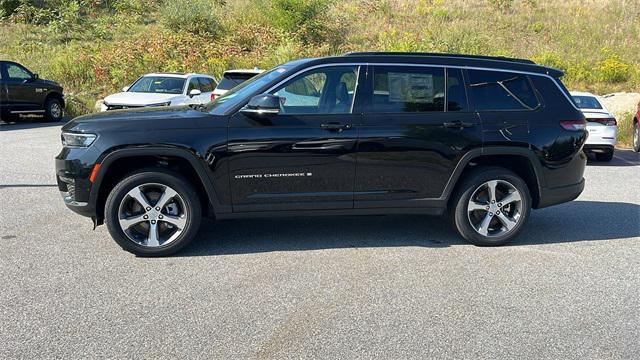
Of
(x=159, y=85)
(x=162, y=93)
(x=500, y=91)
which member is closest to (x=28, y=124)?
(x=159, y=85)

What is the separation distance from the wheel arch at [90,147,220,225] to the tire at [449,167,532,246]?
2.40m

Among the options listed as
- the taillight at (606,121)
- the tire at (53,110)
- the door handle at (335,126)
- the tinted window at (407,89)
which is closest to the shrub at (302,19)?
the tire at (53,110)

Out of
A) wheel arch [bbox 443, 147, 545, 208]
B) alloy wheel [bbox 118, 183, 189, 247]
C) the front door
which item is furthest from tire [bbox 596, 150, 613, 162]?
alloy wheel [bbox 118, 183, 189, 247]

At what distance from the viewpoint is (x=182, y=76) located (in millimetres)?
15039

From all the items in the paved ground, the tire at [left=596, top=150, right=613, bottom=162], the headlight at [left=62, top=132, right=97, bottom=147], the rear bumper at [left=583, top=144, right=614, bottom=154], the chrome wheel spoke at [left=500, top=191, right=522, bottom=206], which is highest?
the headlight at [left=62, top=132, right=97, bottom=147]

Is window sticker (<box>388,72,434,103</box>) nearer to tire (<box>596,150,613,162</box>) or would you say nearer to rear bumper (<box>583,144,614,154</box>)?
rear bumper (<box>583,144,614,154</box>)

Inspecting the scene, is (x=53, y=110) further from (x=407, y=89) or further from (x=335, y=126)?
(x=407, y=89)

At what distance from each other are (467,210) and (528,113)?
A: 1.15 m

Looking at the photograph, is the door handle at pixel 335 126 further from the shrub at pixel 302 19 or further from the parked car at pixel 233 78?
the shrub at pixel 302 19

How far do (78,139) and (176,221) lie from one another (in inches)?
45.5

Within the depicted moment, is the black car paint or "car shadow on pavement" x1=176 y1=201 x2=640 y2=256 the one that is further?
"car shadow on pavement" x1=176 y1=201 x2=640 y2=256

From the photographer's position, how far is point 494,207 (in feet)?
18.4

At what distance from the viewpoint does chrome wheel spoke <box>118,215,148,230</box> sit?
16.5 ft

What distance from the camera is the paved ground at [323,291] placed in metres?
3.57
